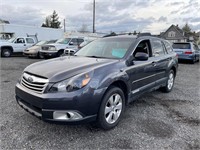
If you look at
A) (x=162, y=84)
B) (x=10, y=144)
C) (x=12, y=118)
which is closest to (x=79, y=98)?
(x=10, y=144)

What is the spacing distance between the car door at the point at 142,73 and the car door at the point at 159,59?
7.3 inches

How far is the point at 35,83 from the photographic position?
2695 millimetres

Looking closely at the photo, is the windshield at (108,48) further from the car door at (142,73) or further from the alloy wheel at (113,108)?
the alloy wheel at (113,108)

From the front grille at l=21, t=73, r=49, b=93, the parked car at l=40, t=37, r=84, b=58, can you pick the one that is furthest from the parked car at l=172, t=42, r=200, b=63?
the front grille at l=21, t=73, r=49, b=93

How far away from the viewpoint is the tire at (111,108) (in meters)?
2.79

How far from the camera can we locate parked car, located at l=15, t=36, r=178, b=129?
2.49 metres

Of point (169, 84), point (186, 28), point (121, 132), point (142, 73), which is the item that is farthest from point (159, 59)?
point (186, 28)

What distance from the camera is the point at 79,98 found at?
8.12ft

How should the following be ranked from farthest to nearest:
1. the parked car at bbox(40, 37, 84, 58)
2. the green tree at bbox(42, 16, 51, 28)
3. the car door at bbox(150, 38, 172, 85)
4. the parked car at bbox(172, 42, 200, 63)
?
the green tree at bbox(42, 16, 51, 28) → the parked car at bbox(40, 37, 84, 58) → the parked car at bbox(172, 42, 200, 63) → the car door at bbox(150, 38, 172, 85)

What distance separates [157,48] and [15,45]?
44.2 ft

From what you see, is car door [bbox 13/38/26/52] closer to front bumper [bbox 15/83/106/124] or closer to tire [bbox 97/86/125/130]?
front bumper [bbox 15/83/106/124]

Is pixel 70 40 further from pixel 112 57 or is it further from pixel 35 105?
pixel 35 105

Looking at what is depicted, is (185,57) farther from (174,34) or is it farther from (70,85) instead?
(174,34)

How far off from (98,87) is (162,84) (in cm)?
277
